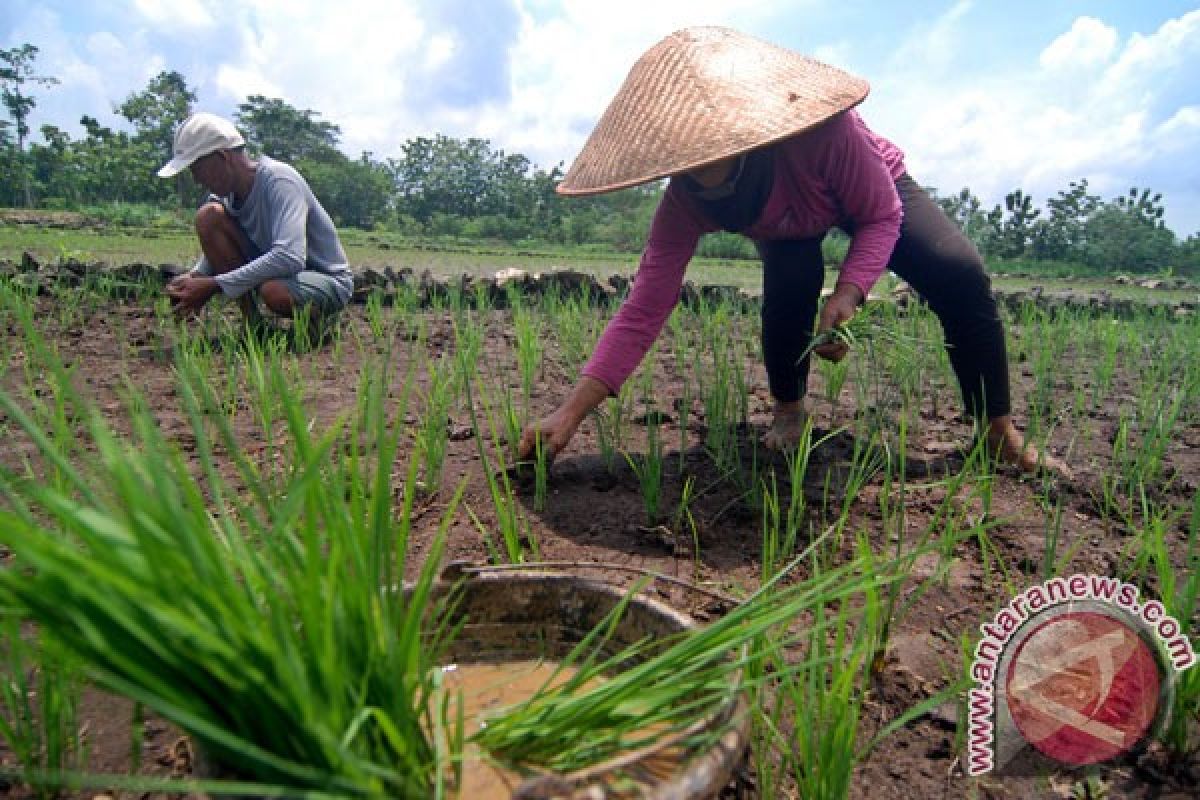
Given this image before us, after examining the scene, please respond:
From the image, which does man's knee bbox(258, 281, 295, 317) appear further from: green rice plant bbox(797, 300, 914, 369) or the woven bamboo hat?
green rice plant bbox(797, 300, 914, 369)

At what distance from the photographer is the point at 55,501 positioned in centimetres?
54

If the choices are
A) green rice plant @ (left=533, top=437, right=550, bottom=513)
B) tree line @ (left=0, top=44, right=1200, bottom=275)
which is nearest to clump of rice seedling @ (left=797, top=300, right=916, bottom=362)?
green rice plant @ (left=533, top=437, right=550, bottom=513)

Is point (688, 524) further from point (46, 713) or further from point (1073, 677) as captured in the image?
point (46, 713)

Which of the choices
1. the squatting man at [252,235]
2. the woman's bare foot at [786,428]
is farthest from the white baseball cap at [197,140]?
the woman's bare foot at [786,428]

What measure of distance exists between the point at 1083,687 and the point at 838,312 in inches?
36.7

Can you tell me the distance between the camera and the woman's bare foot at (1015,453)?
6.73 feet

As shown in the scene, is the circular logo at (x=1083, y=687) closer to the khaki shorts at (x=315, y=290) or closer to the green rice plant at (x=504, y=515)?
the green rice plant at (x=504, y=515)

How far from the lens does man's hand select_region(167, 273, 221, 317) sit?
10.5 ft

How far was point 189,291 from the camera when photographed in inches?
126

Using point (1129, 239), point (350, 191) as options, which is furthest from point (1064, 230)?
point (350, 191)

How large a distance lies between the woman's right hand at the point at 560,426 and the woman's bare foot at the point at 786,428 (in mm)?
633

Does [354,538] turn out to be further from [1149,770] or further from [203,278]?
[203,278]

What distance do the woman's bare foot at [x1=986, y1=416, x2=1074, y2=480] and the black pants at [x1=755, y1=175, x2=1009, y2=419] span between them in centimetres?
4

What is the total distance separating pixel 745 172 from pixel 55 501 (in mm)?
1681
